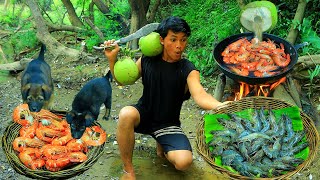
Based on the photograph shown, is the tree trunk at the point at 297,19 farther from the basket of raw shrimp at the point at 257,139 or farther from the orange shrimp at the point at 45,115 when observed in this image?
the orange shrimp at the point at 45,115

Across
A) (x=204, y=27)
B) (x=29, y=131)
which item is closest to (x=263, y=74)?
(x=29, y=131)

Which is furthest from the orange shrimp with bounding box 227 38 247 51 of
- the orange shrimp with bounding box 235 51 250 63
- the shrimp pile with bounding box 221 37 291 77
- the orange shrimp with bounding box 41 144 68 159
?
the orange shrimp with bounding box 41 144 68 159

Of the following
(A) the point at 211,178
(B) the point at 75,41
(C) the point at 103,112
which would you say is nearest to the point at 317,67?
(A) the point at 211,178

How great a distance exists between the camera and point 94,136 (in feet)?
16.1

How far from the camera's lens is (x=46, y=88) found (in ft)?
19.1

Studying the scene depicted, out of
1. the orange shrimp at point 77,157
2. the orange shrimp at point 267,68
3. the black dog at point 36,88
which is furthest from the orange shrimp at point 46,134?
the orange shrimp at point 267,68

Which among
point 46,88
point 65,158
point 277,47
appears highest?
point 277,47

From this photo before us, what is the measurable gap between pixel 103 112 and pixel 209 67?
2.08m

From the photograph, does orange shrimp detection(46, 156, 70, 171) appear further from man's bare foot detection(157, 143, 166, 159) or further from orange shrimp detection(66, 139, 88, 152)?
man's bare foot detection(157, 143, 166, 159)

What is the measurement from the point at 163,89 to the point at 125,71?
0.47 metres

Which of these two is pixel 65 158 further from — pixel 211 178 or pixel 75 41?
pixel 75 41

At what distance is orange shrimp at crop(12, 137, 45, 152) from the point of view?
455 cm

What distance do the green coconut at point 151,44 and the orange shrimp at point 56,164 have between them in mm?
1387

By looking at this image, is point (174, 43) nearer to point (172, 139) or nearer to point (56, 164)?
point (172, 139)
